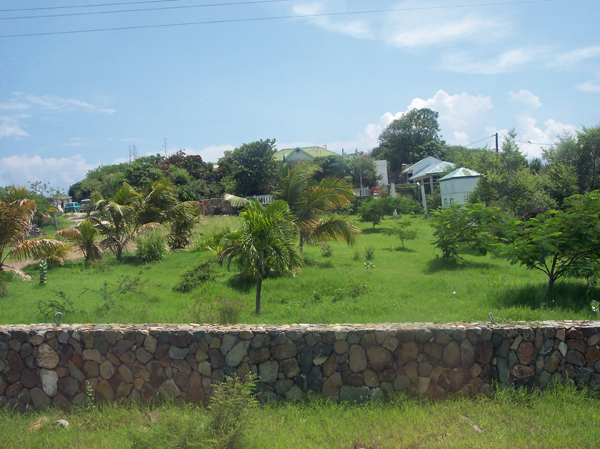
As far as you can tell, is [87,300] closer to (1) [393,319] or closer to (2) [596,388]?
(1) [393,319]

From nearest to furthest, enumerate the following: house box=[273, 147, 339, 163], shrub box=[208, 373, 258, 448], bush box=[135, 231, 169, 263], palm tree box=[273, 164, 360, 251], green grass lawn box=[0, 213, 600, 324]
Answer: shrub box=[208, 373, 258, 448] → green grass lawn box=[0, 213, 600, 324] → palm tree box=[273, 164, 360, 251] → bush box=[135, 231, 169, 263] → house box=[273, 147, 339, 163]

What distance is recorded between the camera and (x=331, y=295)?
1003 centimetres

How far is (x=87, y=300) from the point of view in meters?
9.88

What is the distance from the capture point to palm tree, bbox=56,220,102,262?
49.7 ft

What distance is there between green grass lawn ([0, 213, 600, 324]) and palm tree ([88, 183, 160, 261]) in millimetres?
1926

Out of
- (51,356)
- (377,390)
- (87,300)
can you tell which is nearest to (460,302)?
(377,390)

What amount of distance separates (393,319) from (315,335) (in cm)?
270

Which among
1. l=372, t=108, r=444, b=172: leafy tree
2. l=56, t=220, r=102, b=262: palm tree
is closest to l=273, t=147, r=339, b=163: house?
l=372, t=108, r=444, b=172: leafy tree

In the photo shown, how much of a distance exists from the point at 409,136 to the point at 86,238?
53020 mm

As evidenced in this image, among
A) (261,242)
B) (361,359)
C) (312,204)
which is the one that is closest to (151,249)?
(312,204)

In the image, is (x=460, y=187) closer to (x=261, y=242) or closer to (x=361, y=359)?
(x=261, y=242)

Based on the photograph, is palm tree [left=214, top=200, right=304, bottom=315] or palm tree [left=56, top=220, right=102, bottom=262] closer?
palm tree [left=214, top=200, right=304, bottom=315]

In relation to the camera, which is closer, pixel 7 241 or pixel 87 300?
pixel 87 300

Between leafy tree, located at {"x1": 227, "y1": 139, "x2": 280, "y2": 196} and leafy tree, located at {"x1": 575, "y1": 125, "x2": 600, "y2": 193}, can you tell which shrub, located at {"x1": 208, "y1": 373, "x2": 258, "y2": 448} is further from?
leafy tree, located at {"x1": 227, "y1": 139, "x2": 280, "y2": 196}
